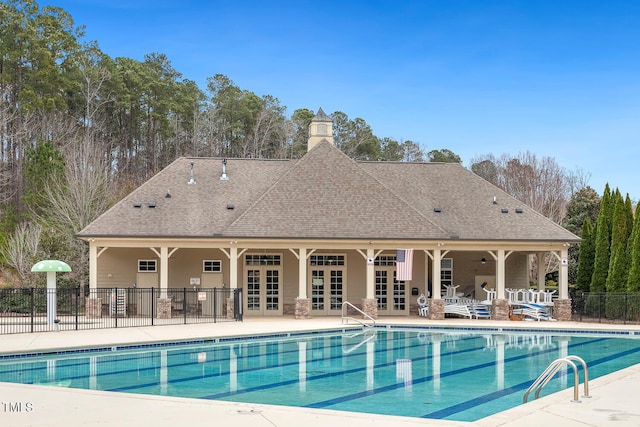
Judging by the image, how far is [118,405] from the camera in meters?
10.7

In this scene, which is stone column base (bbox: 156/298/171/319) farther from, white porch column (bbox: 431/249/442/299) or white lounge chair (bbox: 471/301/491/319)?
white lounge chair (bbox: 471/301/491/319)

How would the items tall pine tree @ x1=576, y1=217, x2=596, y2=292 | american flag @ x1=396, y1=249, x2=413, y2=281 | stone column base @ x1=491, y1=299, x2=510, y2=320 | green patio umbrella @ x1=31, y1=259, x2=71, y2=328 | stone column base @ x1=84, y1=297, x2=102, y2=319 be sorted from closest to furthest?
green patio umbrella @ x1=31, y1=259, x2=71, y2=328
american flag @ x1=396, y1=249, x2=413, y2=281
stone column base @ x1=84, y1=297, x2=102, y2=319
stone column base @ x1=491, y1=299, x2=510, y2=320
tall pine tree @ x1=576, y1=217, x2=596, y2=292

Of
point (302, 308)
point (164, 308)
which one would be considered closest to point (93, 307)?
point (164, 308)

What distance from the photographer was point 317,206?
2894 centimetres

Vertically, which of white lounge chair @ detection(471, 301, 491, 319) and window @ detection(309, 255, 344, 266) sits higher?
window @ detection(309, 255, 344, 266)

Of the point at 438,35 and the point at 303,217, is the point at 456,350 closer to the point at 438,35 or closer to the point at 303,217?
the point at 303,217

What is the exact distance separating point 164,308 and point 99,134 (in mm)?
32839

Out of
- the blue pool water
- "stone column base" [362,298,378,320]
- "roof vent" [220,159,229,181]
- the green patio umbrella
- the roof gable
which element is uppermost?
"roof vent" [220,159,229,181]

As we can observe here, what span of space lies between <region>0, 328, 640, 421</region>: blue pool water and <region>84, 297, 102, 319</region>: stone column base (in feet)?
27.3

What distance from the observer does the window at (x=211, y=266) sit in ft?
99.4

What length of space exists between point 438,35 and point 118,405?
2027cm

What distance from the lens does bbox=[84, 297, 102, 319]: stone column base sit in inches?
1080

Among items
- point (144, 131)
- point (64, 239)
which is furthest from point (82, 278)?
point (144, 131)

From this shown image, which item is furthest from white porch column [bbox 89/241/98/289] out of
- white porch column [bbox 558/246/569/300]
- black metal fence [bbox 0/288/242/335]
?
white porch column [bbox 558/246/569/300]
